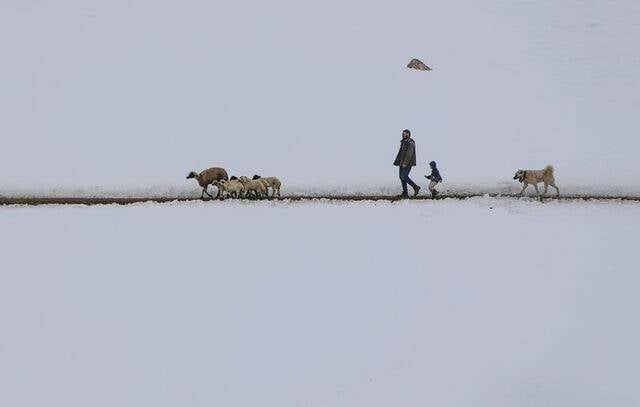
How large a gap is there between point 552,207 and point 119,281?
12406 millimetres

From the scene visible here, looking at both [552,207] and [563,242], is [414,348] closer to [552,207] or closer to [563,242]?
[563,242]

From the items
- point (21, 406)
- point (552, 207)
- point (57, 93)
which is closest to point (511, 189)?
point (552, 207)

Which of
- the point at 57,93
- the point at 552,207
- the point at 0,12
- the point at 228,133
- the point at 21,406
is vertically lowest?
the point at 21,406

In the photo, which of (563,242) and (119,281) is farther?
(563,242)

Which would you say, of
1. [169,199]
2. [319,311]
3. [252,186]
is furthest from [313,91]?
[319,311]

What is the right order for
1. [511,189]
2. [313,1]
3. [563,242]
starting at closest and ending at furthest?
1. [563,242]
2. [511,189]
3. [313,1]

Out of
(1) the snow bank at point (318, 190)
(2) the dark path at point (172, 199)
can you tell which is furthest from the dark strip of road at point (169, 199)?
(1) the snow bank at point (318, 190)

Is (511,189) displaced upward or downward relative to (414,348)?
upward

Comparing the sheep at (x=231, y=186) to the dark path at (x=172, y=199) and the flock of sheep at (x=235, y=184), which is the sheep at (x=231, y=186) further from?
the dark path at (x=172, y=199)

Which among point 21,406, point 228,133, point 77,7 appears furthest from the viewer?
point 77,7

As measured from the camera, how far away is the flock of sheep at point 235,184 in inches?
867

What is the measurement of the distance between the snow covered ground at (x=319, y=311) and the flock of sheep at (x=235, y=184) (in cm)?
258

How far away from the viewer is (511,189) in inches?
977

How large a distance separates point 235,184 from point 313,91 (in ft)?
48.9
